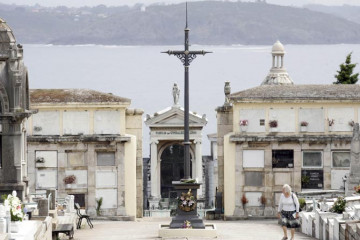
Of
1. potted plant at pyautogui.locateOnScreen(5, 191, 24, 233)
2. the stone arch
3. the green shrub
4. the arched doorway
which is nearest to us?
potted plant at pyautogui.locateOnScreen(5, 191, 24, 233)

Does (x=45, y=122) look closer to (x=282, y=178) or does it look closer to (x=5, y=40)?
(x=282, y=178)

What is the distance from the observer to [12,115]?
43406mm

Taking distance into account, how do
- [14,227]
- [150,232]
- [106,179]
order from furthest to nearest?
[106,179]
[150,232]
[14,227]

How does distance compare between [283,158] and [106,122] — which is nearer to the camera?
[106,122]

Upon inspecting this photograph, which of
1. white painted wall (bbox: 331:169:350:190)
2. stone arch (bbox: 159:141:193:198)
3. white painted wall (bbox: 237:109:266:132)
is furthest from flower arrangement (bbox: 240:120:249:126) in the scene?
stone arch (bbox: 159:141:193:198)

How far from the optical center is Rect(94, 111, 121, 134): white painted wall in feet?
188

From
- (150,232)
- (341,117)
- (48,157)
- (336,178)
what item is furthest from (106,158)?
(150,232)

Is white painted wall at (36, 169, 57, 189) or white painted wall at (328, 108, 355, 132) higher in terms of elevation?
white painted wall at (328, 108, 355, 132)

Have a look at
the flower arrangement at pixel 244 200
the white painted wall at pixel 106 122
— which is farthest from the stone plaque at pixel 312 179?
the white painted wall at pixel 106 122

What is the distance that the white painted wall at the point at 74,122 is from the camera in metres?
57.1

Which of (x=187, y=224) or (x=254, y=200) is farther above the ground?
(x=254, y=200)

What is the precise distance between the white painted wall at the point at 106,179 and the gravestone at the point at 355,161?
913 cm

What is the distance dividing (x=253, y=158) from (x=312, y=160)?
85.4 inches

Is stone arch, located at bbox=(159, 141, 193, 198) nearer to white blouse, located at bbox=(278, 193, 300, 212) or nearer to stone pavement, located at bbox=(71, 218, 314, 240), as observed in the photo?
stone pavement, located at bbox=(71, 218, 314, 240)
